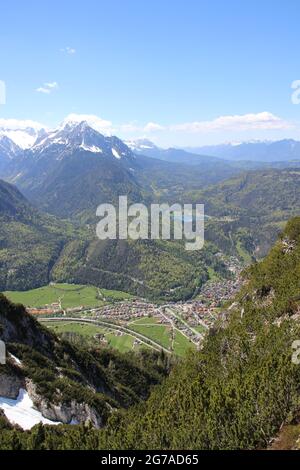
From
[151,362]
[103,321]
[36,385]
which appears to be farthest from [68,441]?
[103,321]

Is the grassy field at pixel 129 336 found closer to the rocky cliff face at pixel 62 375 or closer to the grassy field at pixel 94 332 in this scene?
the grassy field at pixel 94 332

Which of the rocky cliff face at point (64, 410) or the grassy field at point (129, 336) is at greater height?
the rocky cliff face at point (64, 410)

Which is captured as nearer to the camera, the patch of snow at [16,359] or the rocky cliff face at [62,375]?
the rocky cliff face at [62,375]

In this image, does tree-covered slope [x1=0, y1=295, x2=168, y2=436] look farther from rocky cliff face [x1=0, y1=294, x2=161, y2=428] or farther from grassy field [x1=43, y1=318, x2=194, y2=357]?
grassy field [x1=43, y1=318, x2=194, y2=357]

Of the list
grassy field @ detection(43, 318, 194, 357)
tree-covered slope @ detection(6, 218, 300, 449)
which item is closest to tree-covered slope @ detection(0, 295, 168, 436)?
tree-covered slope @ detection(6, 218, 300, 449)

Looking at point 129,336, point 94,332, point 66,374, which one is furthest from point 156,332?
point 66,374

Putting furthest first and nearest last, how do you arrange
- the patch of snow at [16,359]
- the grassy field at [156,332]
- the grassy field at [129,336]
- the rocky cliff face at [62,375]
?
1. the grassy field at [156,332]
2. the grassy field at [129,336]
3. the patch of snow at [16,359]
4. the rocky cliff face at [62,375]

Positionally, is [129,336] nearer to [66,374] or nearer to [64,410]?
[66,374]

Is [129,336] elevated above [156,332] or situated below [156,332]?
above

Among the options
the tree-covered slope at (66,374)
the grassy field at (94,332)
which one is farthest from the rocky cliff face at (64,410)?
the grassy field at (94,332)

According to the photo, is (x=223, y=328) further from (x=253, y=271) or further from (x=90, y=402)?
(x=90, y=402)
